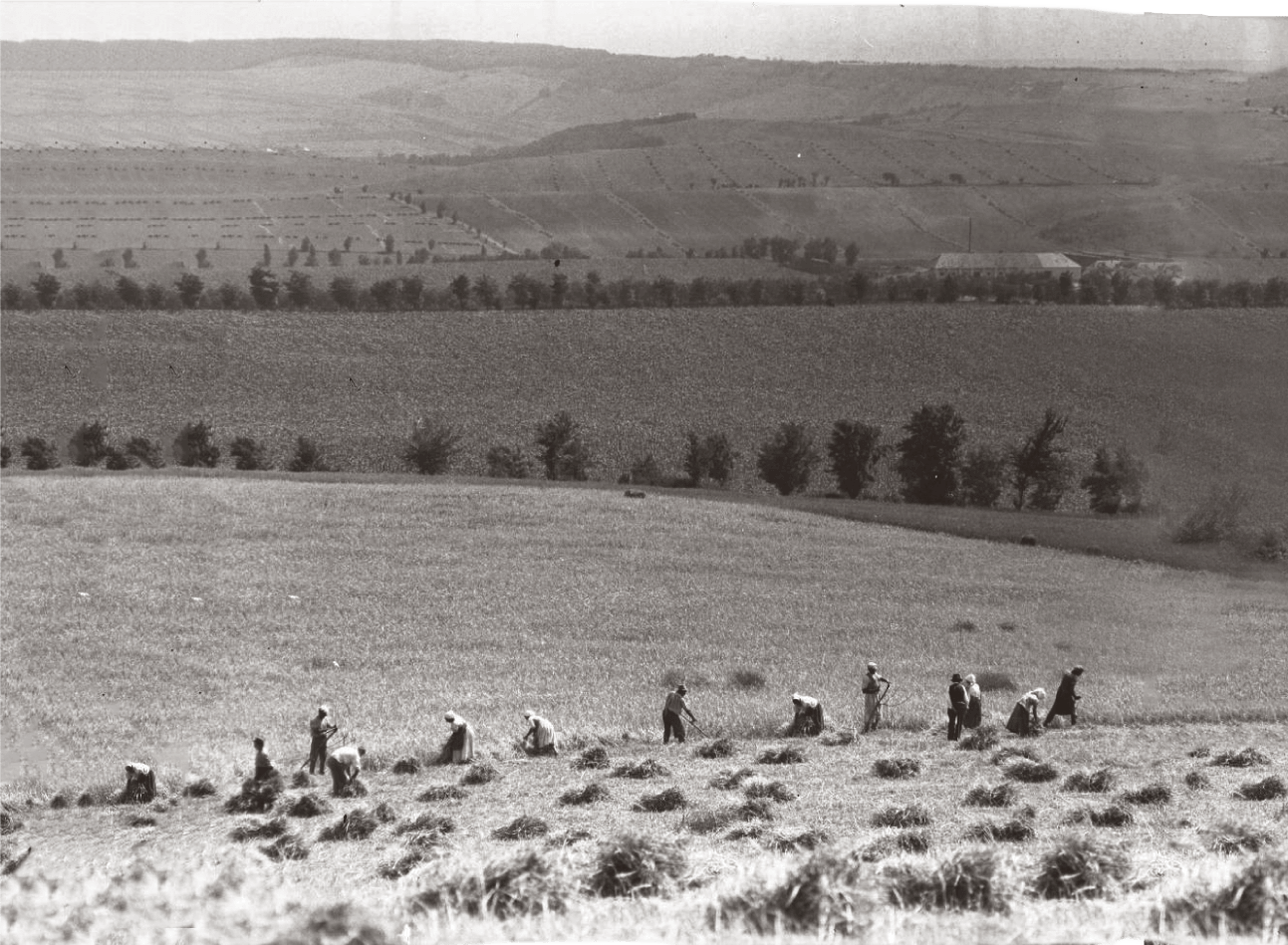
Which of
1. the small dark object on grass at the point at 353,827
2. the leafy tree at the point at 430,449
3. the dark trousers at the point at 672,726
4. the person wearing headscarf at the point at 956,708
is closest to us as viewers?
the small dark object on grass at the point at 353,827

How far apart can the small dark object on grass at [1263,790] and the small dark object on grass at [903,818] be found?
18.1ft

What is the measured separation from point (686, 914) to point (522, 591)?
41518mm

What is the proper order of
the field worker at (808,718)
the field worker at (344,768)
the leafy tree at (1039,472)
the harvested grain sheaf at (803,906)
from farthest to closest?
1. the leafy tree at (1039,472)
2. the field worker at (808,718)
3. the field worker at (344,768)
4. the harvested grain sheaf at (803,906)

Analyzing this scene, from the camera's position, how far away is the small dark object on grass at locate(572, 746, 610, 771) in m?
27.3

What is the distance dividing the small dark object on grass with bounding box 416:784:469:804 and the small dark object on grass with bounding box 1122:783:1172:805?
33.5ft

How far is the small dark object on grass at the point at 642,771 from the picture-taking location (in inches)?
1031

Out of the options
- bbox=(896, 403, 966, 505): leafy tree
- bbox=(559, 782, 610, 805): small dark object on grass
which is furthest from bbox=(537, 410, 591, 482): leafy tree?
bbox=(559, 782, 610, 805): small dark object on grass

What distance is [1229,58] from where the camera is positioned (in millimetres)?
117062

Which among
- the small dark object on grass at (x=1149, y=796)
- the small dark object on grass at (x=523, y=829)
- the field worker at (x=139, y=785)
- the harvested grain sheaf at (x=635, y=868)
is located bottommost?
the field worker at (x=139, y=785)

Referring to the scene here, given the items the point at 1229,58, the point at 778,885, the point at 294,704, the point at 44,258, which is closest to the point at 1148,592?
the point at 294,704

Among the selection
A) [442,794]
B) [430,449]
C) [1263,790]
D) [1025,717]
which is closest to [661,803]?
[442,794]

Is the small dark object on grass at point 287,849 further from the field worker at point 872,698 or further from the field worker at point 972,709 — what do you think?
the field worker at point 972,709

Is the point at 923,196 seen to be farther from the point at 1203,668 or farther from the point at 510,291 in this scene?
the point at 1203,668

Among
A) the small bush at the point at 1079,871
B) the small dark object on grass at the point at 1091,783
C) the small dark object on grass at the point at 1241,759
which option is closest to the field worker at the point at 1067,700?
the small dark object on grass at the point at 1241,759
